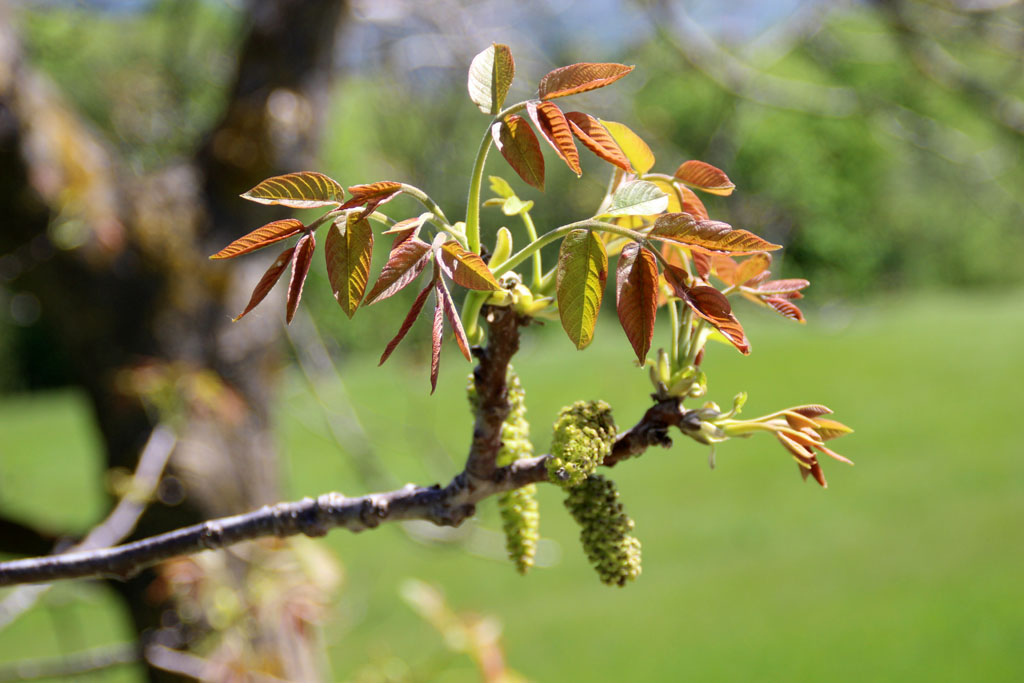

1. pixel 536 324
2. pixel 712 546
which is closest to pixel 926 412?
pixel 712 546

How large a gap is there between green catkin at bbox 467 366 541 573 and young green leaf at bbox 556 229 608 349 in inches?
3.9

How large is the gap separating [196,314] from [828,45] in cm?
298

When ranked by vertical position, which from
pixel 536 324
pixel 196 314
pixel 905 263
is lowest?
pixel 905 263

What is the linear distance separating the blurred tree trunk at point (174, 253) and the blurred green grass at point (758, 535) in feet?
1.52

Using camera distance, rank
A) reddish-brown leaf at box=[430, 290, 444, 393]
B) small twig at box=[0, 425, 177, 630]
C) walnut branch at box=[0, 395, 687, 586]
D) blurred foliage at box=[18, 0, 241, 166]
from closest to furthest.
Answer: reddish-brown leaf at box=[430, 290, 444, 393] → walnut branch at box=[0, 395, 687, 586] → small twig at box=[0, 425, 177, 630] → blurred foliage at box=[18, 0, 241, 166]

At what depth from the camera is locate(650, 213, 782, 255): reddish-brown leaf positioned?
1.05 feet

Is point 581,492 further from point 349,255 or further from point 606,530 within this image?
point 349,255

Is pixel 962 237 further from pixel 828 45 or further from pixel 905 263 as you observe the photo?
pixel 828 45

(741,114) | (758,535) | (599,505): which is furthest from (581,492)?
(741,114)

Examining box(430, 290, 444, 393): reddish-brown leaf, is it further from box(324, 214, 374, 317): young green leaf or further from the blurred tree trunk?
the blurred tree trunk

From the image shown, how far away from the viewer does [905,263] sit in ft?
22.5

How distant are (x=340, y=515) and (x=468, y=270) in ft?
0.55

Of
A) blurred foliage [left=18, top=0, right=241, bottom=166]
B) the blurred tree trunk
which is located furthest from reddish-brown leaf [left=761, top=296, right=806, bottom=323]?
blurred foliage [left=18, top=0, right=241, bottom=166]

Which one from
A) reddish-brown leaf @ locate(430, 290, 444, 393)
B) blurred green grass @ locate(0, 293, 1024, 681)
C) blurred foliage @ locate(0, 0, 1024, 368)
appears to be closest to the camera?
reddish-brown leaf @ locate(430, 290, 444, 393)
